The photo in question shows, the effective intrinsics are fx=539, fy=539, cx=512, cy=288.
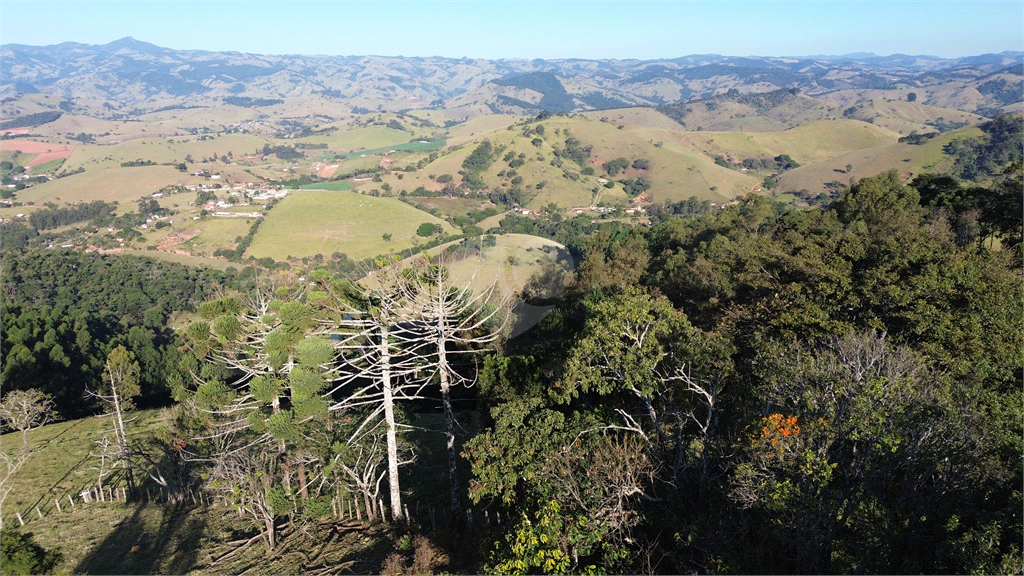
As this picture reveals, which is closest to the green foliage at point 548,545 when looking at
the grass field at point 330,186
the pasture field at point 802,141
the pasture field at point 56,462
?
the pasture field at point 56,462

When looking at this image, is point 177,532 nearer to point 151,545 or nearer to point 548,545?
point 151,545

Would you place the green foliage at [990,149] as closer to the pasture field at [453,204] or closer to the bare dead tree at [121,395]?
the pasture field at [453,204]

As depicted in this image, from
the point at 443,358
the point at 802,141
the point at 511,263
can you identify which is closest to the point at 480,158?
the point at 802,141

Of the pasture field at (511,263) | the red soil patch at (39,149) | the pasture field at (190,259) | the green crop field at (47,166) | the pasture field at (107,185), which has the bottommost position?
the pasture field at (190,259)

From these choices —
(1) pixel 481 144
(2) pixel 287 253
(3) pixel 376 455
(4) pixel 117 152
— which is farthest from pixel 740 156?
(4) pixel 117 152

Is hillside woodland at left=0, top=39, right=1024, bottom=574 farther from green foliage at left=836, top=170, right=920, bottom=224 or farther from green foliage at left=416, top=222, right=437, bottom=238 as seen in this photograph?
green foliage at left=416, top=222, right=437, bottom=238
